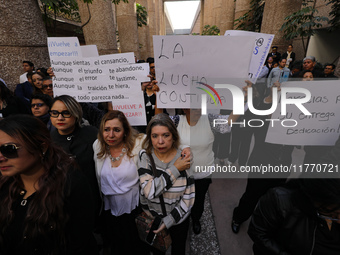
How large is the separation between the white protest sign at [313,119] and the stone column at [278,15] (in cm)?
428

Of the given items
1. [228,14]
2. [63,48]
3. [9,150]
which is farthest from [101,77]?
[228,14]

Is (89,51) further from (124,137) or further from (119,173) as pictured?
(119,173)

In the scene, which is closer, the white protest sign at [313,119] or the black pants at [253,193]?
the white protest sign at [313,119]

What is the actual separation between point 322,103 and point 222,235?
192 cm

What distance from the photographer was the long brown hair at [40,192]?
0.99 meters

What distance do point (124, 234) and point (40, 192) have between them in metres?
1.20

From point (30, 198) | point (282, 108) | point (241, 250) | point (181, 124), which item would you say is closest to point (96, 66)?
point (181, 124)

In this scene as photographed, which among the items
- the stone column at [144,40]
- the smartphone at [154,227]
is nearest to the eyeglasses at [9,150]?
the smartphone at [154,227]

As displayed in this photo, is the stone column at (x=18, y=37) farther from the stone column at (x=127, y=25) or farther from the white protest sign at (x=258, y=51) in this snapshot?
the stone column at (x=127, y=25)

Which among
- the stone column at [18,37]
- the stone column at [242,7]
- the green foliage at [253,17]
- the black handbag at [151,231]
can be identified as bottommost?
the black handbag at [151,231]

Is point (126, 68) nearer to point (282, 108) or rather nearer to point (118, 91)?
point (118, 91)

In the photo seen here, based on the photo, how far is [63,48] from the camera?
2.32m

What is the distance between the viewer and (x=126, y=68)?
2141 millimetres

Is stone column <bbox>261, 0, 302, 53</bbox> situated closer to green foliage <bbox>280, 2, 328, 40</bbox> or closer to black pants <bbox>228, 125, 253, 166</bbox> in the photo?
green foliage <bbox>280, 2, 328, 40</bbox>
